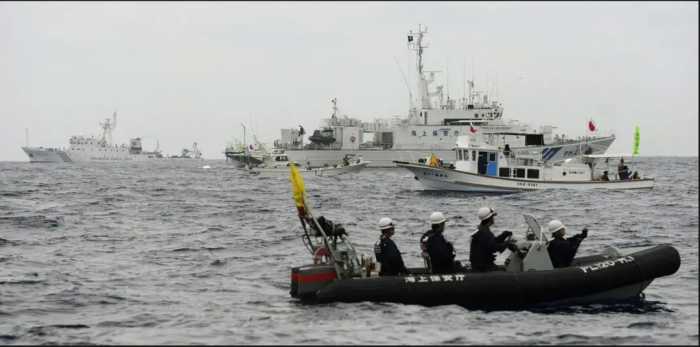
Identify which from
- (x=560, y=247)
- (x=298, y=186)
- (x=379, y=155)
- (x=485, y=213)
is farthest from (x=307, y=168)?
(x=298, y=186)

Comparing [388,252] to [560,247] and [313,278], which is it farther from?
[560,247]

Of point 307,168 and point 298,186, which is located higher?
point 298,186

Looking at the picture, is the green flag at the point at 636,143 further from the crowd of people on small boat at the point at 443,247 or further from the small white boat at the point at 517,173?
the crowd of people on small boat at the point at 443,247

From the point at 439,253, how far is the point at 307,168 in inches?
2560

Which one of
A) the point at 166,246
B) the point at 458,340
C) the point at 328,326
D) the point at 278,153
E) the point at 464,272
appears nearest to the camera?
the point at 458,340

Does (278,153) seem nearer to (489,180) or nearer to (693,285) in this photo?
(489,180)

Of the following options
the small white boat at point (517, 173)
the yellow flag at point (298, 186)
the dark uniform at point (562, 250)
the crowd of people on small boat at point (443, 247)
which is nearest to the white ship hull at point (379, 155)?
the small white boat at point (517, 173)

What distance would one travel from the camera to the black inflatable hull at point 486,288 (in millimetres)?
13242

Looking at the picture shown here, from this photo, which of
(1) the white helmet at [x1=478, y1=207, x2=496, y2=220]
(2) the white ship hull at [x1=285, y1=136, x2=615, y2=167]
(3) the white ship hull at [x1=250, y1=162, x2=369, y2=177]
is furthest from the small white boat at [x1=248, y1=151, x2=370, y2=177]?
(1) the white helmet at [x1=478, y1=207, x2=496, y2=220]

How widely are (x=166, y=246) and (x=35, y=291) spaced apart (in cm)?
770

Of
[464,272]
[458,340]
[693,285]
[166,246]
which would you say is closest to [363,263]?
[464,272]

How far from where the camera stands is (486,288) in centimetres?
1329

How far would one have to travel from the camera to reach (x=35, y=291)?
15812 mm

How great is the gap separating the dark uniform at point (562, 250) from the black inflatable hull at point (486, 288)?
0.38m
